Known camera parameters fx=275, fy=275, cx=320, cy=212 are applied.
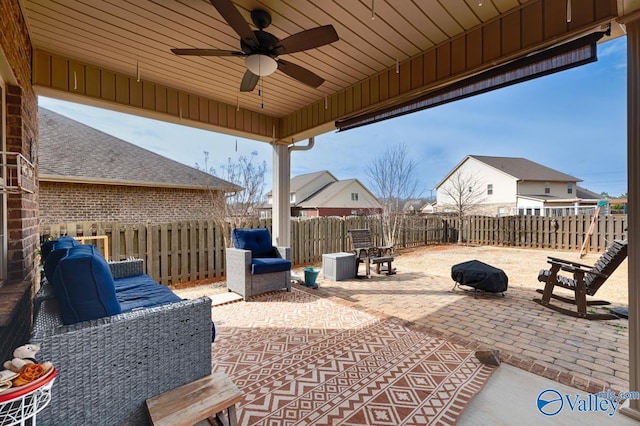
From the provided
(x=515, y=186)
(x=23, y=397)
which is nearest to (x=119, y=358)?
(x=23, y=397)

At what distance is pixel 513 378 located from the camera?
2223mm

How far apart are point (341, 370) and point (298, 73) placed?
278 centimetres

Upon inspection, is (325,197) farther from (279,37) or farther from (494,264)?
(279,37)

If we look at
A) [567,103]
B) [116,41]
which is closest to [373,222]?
[116,41]

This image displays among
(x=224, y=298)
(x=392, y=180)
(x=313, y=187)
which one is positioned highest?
(x=313, y=187)

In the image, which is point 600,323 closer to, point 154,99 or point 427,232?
point 154,99

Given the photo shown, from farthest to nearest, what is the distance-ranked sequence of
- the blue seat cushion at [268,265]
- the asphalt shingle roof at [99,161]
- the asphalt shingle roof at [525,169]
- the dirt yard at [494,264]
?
the asphalt shingle roof at [525,169] → the asphalt shingle roof at [99,161] → the dirt yard at [494,264] → the blue seat cushion at [268,265]

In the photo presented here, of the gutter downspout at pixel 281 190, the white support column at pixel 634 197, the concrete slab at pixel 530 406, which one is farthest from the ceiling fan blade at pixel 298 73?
the concrete slab at pixel 530 406

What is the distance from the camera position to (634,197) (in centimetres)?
179

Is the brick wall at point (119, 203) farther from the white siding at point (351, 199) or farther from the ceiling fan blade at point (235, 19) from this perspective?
the white siding at point (351, 199)

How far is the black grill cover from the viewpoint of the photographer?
4.18m

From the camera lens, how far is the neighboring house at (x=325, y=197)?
67.6 feet

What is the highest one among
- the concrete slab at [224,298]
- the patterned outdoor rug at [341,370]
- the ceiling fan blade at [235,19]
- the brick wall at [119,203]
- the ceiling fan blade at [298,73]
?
the ceiling fan blade at [235,19]

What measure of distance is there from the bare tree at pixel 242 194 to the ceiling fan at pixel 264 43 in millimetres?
3236
